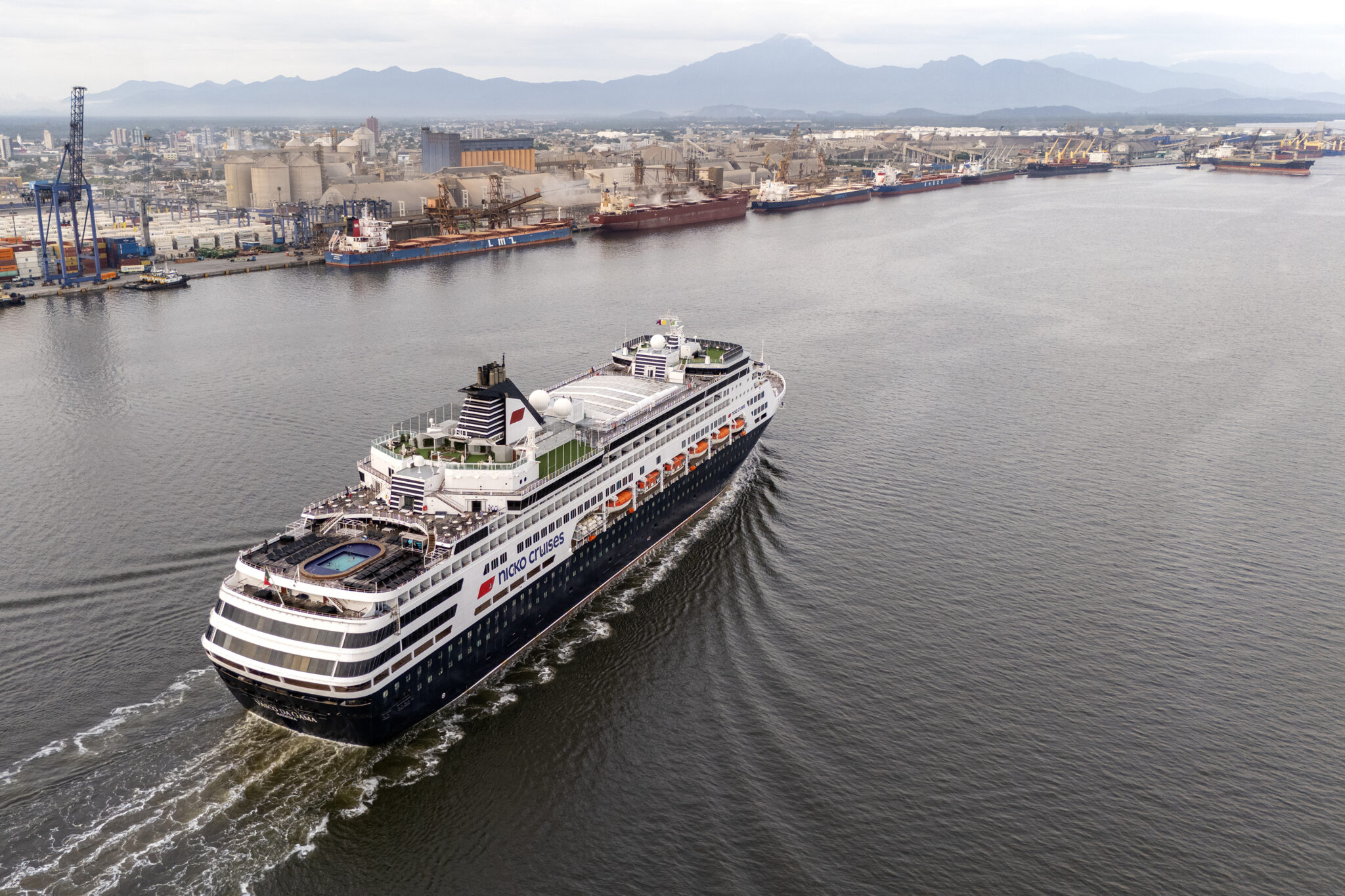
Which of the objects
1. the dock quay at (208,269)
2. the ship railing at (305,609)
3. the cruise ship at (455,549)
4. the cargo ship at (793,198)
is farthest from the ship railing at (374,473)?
the cargo ship at (793,198)

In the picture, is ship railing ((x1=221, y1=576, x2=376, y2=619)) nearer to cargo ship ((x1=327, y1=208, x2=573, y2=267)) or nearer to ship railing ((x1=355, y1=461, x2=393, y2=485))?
ship railing ((x1=355, y1=461, x2=393, y2=485))

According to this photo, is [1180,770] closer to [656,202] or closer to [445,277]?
[445,277]

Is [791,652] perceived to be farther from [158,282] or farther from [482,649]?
[158,282]

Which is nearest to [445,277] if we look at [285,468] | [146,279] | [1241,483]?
[146,279]

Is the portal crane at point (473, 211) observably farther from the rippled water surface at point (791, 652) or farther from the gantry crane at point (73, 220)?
the rippled water surface at point (791, 652)

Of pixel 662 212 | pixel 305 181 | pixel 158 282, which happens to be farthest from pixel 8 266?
pixel 662 212
